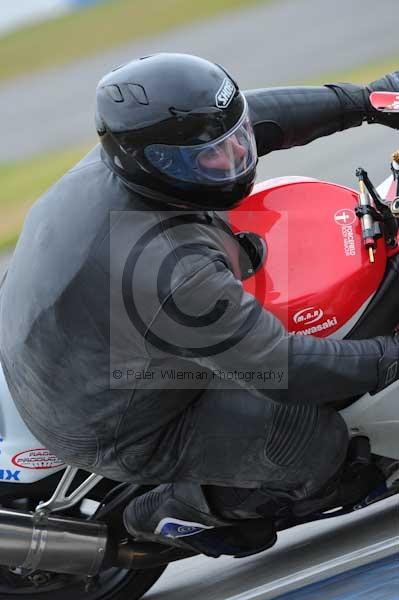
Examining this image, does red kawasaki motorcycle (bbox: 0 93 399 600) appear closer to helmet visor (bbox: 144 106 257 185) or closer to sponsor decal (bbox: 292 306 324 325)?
sponsor decal (bbox: 292 306 324 325)

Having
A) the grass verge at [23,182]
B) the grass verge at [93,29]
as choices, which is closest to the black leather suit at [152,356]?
the grass verge at [23,182]

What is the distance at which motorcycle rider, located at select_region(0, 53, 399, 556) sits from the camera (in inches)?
112

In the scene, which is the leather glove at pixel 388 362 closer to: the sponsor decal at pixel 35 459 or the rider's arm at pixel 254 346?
the rider's arm at pixel 254 346

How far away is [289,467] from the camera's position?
3312 mm

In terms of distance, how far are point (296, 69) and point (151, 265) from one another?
501 inches

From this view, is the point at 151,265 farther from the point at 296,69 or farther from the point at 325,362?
the point at 296,69

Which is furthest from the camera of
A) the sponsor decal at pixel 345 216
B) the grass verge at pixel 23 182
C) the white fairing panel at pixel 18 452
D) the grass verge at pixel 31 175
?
the grass verge at pixel 31 175

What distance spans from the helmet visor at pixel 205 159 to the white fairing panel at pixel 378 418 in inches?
34.1

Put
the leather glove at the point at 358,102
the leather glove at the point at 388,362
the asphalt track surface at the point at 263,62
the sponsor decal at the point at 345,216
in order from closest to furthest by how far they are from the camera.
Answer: the leather glove at the point at 388,362 → the sponsor decal at the point at 345,216 → the leather glove at the point at 358,102 → the asphalt track surface at the point at 263,62

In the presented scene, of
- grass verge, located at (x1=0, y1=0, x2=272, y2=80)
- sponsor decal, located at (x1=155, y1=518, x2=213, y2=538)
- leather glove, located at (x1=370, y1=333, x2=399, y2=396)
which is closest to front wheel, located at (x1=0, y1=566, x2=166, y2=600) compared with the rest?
sponsor decal, located at (x1=155, y1=518, x2=213, y2=538)

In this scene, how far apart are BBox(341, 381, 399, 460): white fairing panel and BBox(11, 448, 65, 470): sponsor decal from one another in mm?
960

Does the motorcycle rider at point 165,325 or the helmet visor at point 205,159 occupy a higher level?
the helmet visor at point 205,159

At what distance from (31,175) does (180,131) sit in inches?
397

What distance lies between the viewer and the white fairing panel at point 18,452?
3510mm
